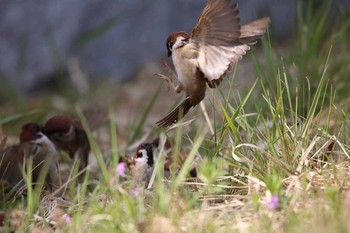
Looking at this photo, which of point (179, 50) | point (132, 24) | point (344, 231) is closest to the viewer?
point (344, 231)

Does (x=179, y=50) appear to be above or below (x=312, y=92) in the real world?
above

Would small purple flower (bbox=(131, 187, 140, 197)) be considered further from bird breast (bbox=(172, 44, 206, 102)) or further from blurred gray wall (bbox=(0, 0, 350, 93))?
blurred gray wall (bbox=(0, 0, 350, 93))

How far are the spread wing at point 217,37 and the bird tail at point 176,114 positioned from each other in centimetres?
20

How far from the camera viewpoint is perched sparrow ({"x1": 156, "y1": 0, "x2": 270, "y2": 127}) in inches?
140

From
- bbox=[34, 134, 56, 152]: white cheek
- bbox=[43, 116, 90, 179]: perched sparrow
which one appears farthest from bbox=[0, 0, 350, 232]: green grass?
bbox=[43, 116, 90, 179]: perched sparrow

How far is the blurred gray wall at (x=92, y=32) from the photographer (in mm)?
7270

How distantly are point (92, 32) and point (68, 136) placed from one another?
2341 millimetres

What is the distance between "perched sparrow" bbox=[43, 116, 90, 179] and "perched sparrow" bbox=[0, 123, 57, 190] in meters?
0.10

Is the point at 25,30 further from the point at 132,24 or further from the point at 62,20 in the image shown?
the point at 132,24

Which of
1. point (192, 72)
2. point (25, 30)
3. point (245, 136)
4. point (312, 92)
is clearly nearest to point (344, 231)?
point (192, 72)

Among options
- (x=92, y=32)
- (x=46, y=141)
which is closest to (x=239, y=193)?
(x=46, y=141)

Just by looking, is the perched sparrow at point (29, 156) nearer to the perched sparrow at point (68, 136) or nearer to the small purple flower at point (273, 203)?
the perched sparrow at point (68, 136)

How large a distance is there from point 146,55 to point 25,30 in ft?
3.71

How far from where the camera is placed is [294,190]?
11.3 feet
